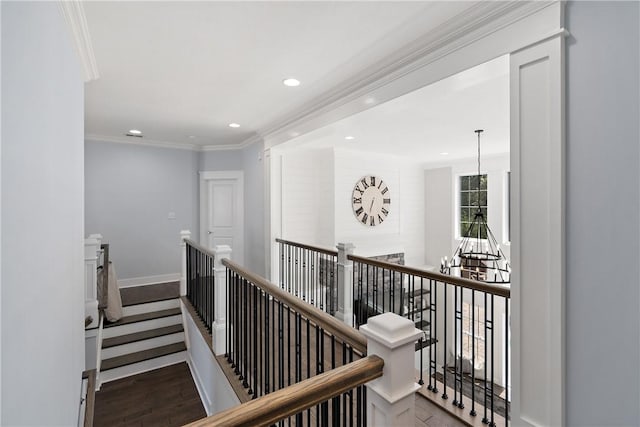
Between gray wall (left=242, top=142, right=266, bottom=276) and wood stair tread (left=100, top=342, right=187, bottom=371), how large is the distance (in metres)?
1.54

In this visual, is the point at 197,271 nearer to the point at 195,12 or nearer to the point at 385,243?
the point at 195,12

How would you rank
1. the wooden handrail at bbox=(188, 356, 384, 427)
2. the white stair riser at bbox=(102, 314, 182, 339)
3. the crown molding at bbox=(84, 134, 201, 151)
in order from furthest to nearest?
the crown molding at bbox=(84, 134, 201, 151) < the white stair riser at bbox=(102, 314, 182, 339) < the wooden handrail at bbox=(188, 356, 384, 427)

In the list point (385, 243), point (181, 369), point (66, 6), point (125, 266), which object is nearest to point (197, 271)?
point (181, 369)

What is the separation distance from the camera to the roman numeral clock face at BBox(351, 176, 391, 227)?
5.77m

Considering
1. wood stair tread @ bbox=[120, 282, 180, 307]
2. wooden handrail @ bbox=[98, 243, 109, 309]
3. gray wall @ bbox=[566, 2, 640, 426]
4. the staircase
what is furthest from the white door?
gray wall @ bbox=[566, 2, 640, 426]

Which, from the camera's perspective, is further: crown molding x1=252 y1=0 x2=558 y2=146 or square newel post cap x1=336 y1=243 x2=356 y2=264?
square newel post cap x1=336 y1=243 x2=356 y2=264

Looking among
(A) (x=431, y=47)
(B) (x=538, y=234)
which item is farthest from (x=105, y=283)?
(B) (x=538, y=234)

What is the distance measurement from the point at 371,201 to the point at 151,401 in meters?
4.52

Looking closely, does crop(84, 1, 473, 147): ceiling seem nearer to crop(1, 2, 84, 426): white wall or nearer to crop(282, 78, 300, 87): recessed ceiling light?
crop(282, 78, 300, 87): recessed ceiling light

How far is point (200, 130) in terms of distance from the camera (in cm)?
472

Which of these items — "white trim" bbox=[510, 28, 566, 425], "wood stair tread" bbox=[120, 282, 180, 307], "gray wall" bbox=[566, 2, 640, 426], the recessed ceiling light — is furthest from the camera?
"wood stair tread" bbox=[120, 282, 180, 307]

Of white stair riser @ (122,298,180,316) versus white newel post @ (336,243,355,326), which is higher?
white newel post @ (336,243,355,326)

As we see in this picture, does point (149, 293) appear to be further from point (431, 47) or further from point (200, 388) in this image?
point (431, 47)

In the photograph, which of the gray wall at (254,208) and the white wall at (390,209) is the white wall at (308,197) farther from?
the gray wall at (254,208)
